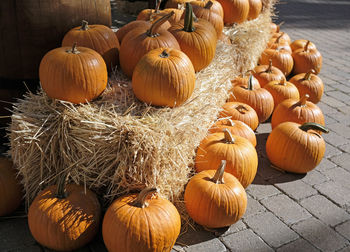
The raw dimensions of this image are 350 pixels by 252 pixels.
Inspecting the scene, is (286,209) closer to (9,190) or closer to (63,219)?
(63,219)

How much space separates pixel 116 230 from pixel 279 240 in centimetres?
116

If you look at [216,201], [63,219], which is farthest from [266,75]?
[63,219]

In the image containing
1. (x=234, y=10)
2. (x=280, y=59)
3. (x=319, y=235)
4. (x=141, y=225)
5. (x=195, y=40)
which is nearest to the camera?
(x=141, y=225)

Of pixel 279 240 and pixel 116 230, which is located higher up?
pixel 116 230

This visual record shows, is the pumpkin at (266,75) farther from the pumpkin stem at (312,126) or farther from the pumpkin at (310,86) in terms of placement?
the pumpkin stem at (312,126)

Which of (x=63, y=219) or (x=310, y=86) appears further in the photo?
(x=310, y=86)

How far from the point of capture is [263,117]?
4098 mm

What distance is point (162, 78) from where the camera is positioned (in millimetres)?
2617

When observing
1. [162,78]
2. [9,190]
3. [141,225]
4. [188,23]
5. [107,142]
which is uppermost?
[188,23]

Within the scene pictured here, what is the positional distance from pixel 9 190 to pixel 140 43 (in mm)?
1441

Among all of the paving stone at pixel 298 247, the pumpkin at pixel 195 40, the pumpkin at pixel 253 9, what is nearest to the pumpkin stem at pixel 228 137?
the pumpkin at pixel 195 40

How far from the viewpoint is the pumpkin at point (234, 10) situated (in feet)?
15.3

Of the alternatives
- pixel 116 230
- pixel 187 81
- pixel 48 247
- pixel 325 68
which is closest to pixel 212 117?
pixel 187 81

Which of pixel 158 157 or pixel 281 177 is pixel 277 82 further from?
pixel 158 157
